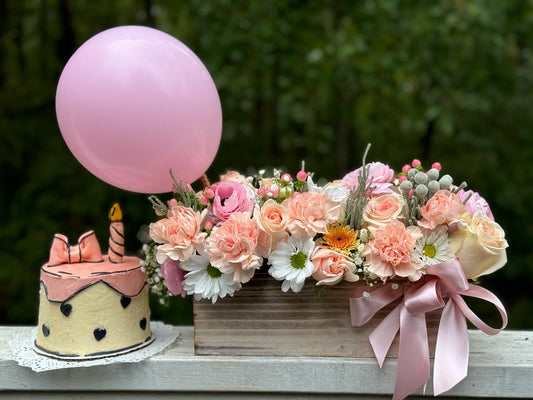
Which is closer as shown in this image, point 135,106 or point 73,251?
point 135,106

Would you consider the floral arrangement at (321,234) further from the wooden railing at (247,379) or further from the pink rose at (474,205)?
the wooden railing at (247,379)

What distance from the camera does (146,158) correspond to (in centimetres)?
132

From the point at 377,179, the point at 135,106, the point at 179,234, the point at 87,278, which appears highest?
the point at 135,106

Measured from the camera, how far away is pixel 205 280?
130 cm

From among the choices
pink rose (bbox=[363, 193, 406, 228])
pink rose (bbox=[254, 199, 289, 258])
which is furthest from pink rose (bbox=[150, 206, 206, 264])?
pink rose (bbox=[363, 193, 406, 228])

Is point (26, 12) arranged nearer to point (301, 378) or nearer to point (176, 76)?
point (176, 76)

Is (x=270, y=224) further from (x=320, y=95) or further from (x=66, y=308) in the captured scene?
(x=320, y=95)

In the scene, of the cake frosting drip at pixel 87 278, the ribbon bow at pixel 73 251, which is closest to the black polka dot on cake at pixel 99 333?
the cake frosting drip at pixel 87 278

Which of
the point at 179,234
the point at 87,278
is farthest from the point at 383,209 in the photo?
the point at 87,278

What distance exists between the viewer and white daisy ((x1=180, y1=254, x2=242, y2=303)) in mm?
1280

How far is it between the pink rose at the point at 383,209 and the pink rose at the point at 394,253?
0.02 meters

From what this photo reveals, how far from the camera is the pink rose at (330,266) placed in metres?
1.24

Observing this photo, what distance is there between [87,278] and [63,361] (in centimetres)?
20

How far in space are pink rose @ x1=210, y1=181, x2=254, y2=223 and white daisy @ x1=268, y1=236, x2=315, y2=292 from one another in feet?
0.42
